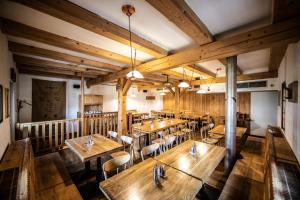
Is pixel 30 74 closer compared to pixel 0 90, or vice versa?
pixel 0 90

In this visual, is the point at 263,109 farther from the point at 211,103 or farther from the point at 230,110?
the point at 230,110

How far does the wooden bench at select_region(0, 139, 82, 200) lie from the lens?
143cm

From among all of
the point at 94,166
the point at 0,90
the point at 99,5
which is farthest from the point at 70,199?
the point at 99,5

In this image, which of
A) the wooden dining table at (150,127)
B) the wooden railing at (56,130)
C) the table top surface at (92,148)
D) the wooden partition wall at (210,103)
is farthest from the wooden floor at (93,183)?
the wooden partition wall at (210,103)

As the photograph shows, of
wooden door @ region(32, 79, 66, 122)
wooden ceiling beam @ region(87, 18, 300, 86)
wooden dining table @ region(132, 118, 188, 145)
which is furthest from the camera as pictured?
wooden door @ region(32, 79, 66, 122)

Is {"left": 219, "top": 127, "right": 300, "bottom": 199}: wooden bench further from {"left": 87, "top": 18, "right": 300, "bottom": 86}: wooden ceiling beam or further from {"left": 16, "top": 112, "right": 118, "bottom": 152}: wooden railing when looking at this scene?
{"left": 16, "top": 112, "right": 118, "bottom": 152}: wooden railing

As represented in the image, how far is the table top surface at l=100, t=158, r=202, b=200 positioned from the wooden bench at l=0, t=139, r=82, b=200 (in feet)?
2.68

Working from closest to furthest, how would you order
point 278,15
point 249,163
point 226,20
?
point 278,15, point 226,20, point 249,163

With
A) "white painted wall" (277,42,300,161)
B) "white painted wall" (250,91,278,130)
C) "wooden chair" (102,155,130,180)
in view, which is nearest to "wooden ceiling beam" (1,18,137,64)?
"wooden chair" (102,155,130,180)

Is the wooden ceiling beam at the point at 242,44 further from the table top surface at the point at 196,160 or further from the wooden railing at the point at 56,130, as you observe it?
the wooden railing at the point at 56,130

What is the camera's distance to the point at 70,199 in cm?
184

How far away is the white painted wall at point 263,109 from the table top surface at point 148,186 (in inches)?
246

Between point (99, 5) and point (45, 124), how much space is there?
13.9 feet

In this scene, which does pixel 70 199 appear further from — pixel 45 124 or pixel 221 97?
pixel 221 97
